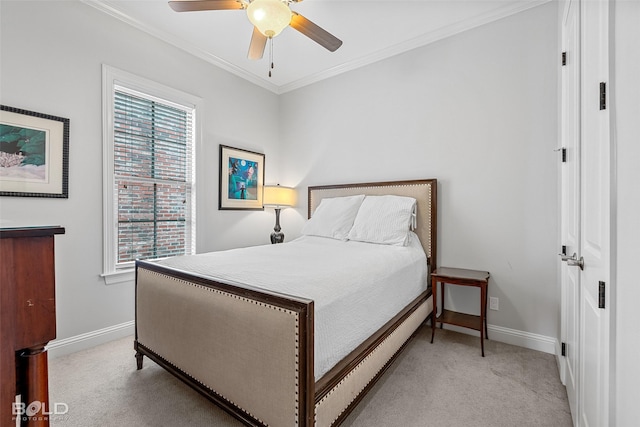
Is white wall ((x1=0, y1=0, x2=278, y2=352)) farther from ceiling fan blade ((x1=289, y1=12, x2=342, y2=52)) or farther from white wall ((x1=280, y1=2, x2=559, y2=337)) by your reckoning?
white wall ((x1=280, y1=2, x2=559, y2=337))

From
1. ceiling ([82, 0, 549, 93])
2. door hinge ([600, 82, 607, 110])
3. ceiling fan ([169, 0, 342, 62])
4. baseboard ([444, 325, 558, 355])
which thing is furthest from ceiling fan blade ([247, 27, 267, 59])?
baseboard ([444, 325, 558, 355])

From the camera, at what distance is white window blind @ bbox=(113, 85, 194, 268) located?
109 inches

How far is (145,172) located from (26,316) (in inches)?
106

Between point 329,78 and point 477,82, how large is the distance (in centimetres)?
183

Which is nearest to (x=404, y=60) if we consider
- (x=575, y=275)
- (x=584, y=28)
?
(x=584, y=28)

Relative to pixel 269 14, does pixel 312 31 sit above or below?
above

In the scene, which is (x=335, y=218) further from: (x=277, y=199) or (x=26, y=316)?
(x=26, y=316)

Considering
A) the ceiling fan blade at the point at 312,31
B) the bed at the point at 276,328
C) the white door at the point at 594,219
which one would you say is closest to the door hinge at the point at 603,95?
the white door at the point at 594,219

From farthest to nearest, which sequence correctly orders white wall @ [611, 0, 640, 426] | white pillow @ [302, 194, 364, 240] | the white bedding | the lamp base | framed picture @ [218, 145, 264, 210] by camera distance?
the lamp base, framed picture @ [218, 145, 264, 210], white pillow @ [302, 194, 364, 240], the white bedding, white wall @ [611, 0, 640, 426]

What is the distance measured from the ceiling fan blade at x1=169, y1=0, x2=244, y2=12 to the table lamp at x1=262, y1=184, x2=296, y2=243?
2266 millimetres

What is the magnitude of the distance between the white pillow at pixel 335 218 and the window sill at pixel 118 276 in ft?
5.89

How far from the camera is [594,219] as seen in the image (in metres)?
1.20

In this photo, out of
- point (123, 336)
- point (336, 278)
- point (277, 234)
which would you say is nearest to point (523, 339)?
point (336, 278)

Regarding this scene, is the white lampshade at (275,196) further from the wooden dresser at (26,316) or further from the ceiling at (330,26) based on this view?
the wooden dresser at (26,316)
